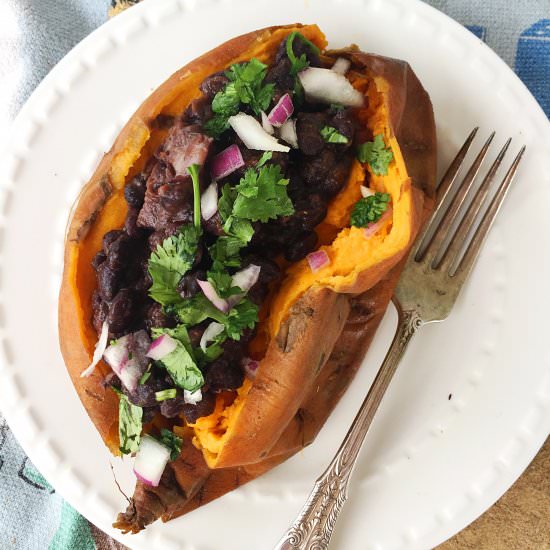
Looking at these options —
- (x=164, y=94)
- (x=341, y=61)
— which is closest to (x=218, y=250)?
(x=164, y=94)

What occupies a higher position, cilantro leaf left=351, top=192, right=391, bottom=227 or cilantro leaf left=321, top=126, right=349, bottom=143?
cilantro leaf left=321, top=126, right=349, bottom=143

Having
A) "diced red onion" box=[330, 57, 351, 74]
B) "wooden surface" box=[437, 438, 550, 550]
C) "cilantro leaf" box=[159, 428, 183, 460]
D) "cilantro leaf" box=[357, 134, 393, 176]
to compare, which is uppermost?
"diced red onion" box=[330, 57, 351, 74]

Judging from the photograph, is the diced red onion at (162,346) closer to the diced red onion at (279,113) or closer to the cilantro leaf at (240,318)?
the cilantro leaf at (240,318)

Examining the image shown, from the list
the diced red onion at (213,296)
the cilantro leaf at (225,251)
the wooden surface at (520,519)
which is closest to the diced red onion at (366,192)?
the cilantro leaf at (225,251)

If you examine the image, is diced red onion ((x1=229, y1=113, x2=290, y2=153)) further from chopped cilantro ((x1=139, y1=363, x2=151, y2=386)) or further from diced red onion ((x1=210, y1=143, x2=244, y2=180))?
chopped cilantro ((x1=139, y1=363, x2=151, y2=386))

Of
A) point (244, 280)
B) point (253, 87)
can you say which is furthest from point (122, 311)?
point (253, 87)

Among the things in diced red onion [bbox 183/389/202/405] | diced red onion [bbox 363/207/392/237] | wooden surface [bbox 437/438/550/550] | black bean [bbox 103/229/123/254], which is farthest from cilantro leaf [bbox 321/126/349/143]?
wooden surface [bbox 437/438/550/550]

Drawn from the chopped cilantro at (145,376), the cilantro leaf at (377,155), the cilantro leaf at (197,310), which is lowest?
the chopped cilantro at (145,376)
